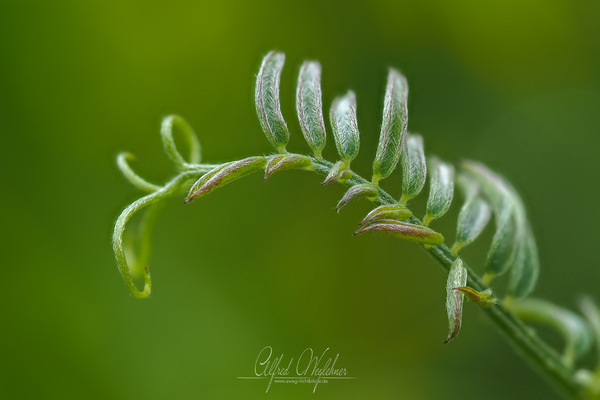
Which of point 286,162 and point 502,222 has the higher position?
point 286,162

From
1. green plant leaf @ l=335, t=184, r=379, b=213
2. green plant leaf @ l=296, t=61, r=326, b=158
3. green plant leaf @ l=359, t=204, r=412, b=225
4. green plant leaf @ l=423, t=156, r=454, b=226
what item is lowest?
green plant leaf @ l=423, t=156, r=454, b=226

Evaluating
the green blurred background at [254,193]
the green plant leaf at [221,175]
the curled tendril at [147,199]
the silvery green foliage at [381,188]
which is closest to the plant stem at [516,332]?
the silvery green foliage at [381,188]

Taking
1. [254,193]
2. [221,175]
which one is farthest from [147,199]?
[254,193]

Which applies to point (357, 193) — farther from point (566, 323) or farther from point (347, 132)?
point (566, 323)

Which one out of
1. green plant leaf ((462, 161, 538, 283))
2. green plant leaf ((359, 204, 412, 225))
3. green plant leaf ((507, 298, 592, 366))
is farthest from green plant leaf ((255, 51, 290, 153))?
green plant leaf ((507, 298, 592, 366))

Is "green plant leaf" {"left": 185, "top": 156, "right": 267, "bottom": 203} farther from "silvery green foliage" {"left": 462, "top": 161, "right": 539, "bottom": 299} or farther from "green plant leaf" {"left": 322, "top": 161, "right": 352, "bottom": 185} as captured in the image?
"silvery green foliage" {"left": 462, "top": 161, "right": 539, "bottom": 299}

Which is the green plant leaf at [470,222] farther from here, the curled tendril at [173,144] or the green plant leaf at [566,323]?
the curled tendril at [173,144]
